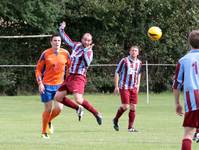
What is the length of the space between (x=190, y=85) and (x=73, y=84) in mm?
5347

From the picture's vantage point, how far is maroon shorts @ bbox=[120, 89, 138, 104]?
15.6 m

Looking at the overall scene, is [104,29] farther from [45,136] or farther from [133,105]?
[45,136]

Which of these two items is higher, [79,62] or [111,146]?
[79,62]

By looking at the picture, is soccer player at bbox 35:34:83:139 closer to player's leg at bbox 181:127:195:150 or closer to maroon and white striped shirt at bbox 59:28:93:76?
maroon and white striped shirt at bbox 59:28:93:76

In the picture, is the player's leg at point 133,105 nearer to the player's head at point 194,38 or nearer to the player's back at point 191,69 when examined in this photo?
the player's back at point 191,69

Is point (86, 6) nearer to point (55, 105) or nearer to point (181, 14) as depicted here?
point (181, 14)

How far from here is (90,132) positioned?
46.9ft

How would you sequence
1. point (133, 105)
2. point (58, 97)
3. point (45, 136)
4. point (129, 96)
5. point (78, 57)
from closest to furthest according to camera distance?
point (45, 136), point (58, 97), point (78, 57), point (133, 105), point (129, 96)

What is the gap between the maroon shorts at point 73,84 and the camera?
45.0 ft

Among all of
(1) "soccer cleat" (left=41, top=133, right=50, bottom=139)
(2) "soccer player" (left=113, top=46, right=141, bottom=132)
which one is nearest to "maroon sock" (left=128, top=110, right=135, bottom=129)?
(2) "soccer player" (left=113, top=46, right=141, bottom=132)

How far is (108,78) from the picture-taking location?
34406 millimetres

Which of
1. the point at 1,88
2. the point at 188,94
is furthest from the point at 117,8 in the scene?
the point at 188,94

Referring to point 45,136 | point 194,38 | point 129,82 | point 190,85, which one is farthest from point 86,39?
point 194,38

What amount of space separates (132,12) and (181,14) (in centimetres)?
251
